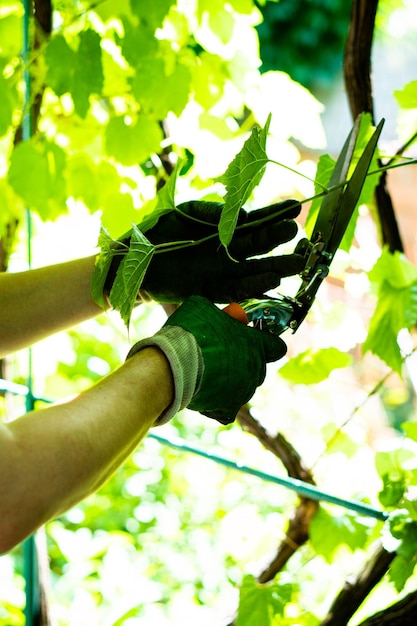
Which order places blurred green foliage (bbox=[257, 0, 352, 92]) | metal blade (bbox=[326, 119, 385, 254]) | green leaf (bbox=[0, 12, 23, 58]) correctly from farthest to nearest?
blurred green foliage (bbox=[257, 0, 352, 92])
green leaf (bbox=[0, 12, 23, 58])
metal blade (bbox=[326, 119, 385, 254])

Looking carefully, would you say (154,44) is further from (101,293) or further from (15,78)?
(101,293)

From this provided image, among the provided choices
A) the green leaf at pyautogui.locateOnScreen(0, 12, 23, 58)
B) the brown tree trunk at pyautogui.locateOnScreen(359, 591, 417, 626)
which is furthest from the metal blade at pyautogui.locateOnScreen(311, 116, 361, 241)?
the green leaf at pyautogui.locateOnScreen(0, 12, 23, 58)

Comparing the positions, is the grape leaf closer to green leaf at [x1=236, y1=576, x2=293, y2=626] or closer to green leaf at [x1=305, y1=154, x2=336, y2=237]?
green leaf at [x1=305, y1=154, x2=336, y2=237]

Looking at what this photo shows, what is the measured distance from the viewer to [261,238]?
668 mm

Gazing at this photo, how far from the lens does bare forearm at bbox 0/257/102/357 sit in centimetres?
82

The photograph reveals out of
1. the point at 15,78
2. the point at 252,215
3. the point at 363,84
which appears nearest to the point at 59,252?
the point at 15,78

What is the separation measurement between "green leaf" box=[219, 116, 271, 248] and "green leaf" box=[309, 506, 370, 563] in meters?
0.66

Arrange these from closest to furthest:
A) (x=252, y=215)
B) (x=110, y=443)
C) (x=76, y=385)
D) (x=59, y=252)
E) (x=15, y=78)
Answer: (x=110, y=443) → (x=252, y=215) → (x=15, y=78) → (x=59, y=252) → (x=76, y=385)

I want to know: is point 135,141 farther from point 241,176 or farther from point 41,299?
point 241,176

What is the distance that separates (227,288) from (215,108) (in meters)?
0.56

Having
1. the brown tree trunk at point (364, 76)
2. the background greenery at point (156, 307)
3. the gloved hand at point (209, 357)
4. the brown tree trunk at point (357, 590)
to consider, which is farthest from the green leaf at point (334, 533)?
the gloved hand at point (209, 357)

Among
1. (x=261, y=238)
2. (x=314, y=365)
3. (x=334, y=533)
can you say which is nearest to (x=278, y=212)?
(x=261, y=238)

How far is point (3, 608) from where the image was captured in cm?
171

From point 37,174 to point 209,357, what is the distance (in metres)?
0.60
